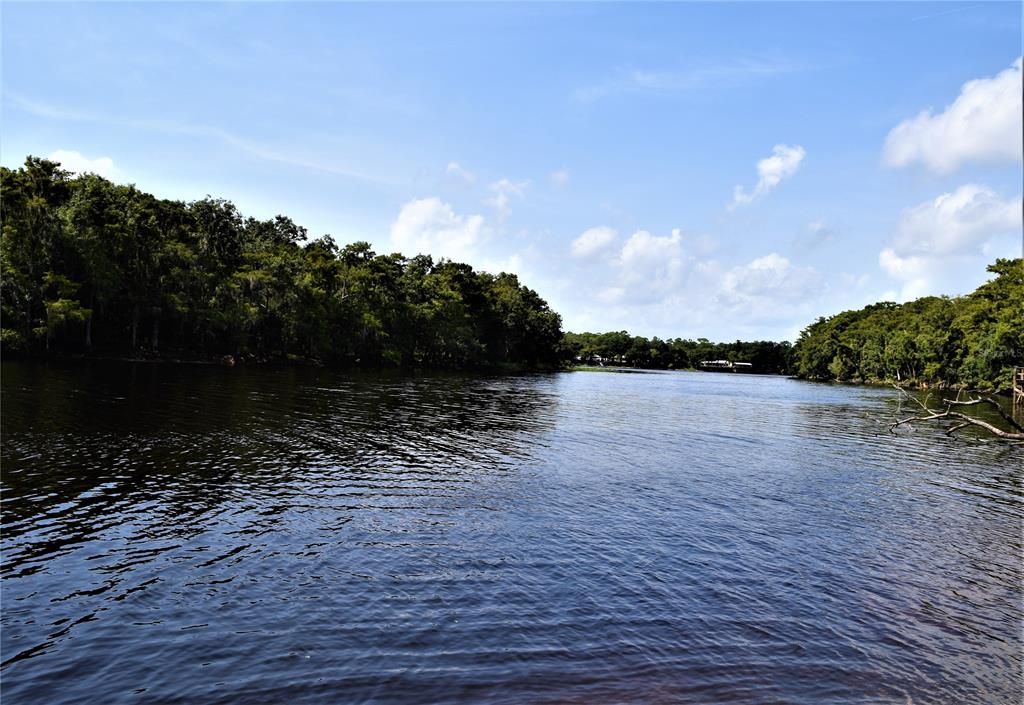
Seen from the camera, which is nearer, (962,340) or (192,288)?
(192,288)

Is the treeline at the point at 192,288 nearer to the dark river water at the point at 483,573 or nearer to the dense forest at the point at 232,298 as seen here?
the dense forest at the point at 232,298

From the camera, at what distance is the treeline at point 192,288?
278 feet

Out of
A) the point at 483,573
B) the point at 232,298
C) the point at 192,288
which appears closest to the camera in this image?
the point at 483,573

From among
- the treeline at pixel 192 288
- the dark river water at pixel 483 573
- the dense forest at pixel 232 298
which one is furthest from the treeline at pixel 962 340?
the treeline at pixel 192 288

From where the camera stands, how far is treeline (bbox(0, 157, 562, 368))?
84.9m

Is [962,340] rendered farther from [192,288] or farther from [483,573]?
[192,288]

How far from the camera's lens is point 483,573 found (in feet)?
59.9

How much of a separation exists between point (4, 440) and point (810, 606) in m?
36.8

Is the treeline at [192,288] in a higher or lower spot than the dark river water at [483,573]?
higher

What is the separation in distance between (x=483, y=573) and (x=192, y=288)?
4246 inches

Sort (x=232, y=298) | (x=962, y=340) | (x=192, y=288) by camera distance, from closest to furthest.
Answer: (x=192, y=288) < (x=232, y=298) < (x=962, y=340)

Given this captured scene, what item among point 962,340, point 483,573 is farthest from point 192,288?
point 962,340

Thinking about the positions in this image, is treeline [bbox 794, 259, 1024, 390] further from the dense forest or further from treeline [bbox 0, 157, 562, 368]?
treeline [bbox 0, 157, 562, 368]

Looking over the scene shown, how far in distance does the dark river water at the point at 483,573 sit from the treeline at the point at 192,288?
5926 centimetres
